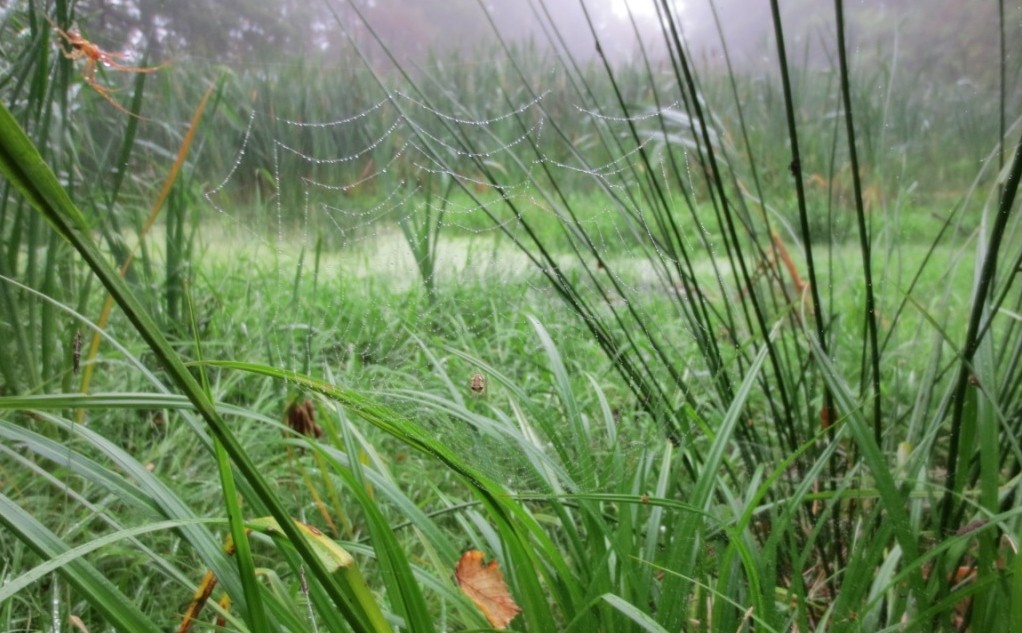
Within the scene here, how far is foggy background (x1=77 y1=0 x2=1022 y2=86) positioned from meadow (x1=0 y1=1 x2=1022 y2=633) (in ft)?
0.11

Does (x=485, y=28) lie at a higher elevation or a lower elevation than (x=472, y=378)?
higher

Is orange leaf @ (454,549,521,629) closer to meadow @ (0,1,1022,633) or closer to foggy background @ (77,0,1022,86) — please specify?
meadow @ (0,1,1022,633)

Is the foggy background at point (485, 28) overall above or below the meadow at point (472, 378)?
above

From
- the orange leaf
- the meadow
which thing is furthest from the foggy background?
the orange leaf

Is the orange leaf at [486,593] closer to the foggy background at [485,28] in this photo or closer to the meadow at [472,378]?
the meadow at [472,378]

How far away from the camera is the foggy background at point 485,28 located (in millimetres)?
870

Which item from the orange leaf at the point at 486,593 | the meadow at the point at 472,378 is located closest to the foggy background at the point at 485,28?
the meadow at the point at 472,378

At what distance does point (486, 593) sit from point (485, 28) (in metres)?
0.62

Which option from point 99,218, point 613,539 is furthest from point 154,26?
point 613,539

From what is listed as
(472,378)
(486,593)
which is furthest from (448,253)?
(486,593)

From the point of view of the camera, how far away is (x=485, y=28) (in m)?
0.92

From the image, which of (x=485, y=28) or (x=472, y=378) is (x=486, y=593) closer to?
(x=472, y=378)

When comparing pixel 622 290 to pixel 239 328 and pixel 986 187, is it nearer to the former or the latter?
pixel 239 328

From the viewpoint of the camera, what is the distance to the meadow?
557mm
